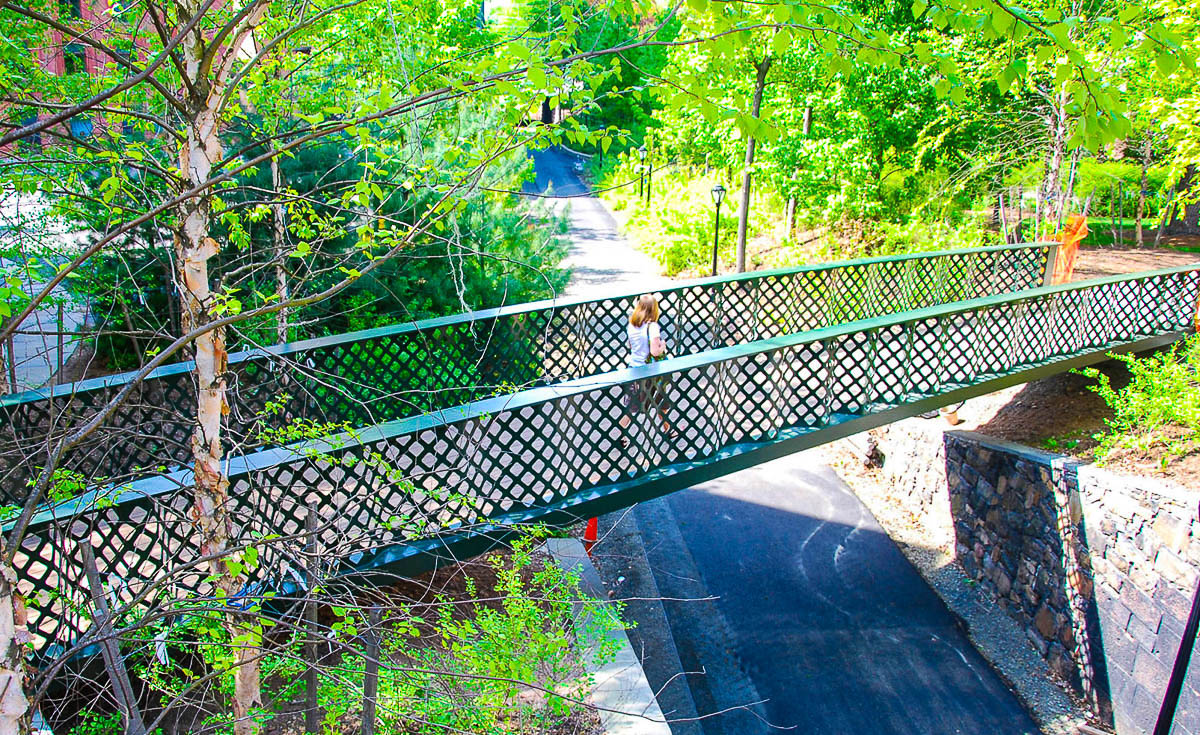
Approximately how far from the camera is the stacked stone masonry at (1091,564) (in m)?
6.48

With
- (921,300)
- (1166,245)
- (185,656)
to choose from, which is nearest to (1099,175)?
(1166,245)

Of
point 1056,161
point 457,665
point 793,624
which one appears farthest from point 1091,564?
point 1056,161

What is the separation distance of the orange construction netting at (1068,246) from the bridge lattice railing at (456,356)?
20 centimetres

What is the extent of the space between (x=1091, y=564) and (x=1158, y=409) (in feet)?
5.40

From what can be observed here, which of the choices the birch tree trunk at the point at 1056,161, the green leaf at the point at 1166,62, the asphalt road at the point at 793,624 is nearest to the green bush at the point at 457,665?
the asphalt road at the point at 793,624

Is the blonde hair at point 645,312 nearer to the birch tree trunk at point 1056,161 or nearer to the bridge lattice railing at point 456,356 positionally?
the bridge lattice railing at point 456,356

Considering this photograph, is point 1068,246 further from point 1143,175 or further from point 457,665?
point 457,665

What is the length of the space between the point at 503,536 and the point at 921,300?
745 cm

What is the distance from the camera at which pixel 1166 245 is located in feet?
54.2

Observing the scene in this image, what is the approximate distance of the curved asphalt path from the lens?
673 cm

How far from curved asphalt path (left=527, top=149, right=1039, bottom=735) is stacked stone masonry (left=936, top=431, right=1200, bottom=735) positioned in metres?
0.82

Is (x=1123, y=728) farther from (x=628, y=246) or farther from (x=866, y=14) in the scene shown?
(x=628, y=246)

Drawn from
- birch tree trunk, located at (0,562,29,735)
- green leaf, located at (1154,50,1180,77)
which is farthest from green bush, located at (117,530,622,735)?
green leaf, located at (1154,50,1180,77)

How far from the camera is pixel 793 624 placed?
25.8 ft
